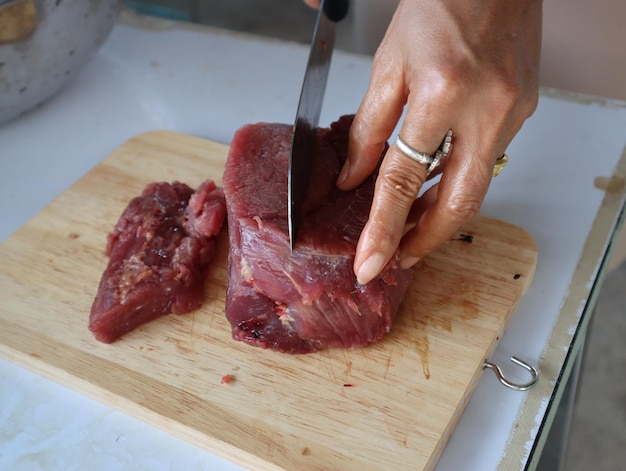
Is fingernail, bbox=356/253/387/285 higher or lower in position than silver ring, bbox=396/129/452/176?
lower

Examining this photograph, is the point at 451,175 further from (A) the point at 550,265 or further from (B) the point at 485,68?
(A) the point at 550,265

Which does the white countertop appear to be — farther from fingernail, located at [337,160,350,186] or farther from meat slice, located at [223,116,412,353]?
fingernail, located at [337,160,350,186]

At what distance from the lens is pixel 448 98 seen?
1.72 metres

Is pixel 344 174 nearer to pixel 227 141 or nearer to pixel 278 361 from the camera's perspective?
pixel 278 361

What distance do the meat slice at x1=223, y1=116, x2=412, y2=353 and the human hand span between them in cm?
10

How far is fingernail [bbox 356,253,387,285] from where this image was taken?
6.08 ft

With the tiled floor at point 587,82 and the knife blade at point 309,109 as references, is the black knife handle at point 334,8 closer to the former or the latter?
the knife blade at point 309,109

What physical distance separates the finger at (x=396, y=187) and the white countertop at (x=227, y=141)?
1.73ft

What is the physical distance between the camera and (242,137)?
7.45 feet

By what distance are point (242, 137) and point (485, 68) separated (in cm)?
87

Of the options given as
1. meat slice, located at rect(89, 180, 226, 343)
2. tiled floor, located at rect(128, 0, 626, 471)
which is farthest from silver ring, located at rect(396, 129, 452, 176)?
tiled floor, located at rect(128, 0, 626, 471)

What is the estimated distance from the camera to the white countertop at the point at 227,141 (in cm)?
188

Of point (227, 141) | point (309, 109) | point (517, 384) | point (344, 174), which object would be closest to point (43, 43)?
point (227, 141)

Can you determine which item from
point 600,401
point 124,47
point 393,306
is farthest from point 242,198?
point 600,401
